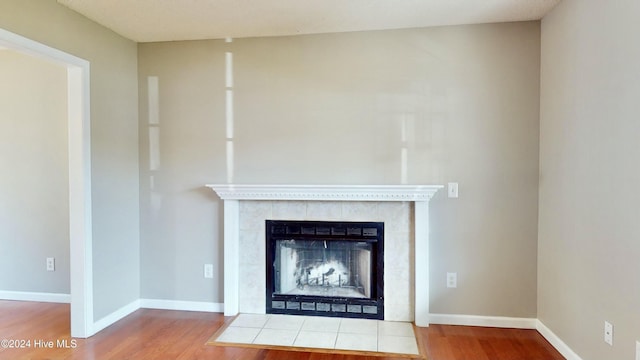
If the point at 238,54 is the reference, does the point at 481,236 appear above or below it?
below

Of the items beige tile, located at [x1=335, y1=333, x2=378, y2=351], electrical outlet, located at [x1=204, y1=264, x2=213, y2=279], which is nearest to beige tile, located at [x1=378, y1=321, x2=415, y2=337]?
beige tile, located at [x1=335, y1=333, x2=378, y2=351]

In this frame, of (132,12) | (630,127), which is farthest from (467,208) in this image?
(132,12)

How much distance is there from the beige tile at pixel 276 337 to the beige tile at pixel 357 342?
1.14 feet

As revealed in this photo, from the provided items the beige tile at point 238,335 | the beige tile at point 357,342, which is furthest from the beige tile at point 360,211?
the beige tile at point 238,335

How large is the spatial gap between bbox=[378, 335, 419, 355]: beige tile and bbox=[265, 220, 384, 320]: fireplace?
0.31m

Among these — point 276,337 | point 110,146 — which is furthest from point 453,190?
point 110,146

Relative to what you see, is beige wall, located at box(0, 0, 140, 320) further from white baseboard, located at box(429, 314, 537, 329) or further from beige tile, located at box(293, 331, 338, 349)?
white baseboard, located at box(429, 314, 537, 329)

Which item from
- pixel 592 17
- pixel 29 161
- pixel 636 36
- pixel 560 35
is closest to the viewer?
pixel 636 36

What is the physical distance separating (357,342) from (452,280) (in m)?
0.95

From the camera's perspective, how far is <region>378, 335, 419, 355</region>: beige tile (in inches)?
93.3

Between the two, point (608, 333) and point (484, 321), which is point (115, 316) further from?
point (608, 333)

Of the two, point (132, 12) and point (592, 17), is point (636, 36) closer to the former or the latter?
point (592, 17)

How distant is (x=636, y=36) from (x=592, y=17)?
444 mm

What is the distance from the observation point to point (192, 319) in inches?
115
